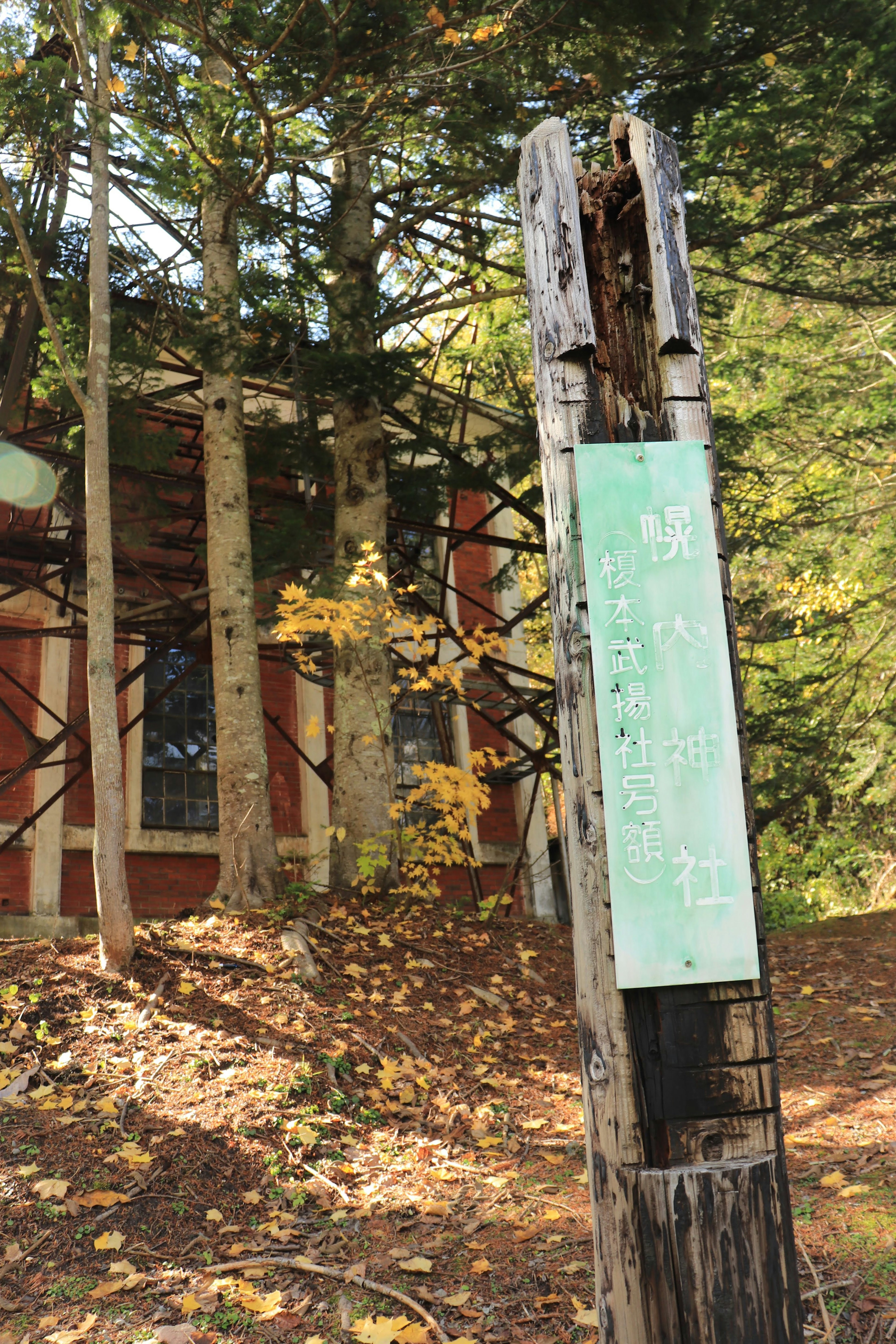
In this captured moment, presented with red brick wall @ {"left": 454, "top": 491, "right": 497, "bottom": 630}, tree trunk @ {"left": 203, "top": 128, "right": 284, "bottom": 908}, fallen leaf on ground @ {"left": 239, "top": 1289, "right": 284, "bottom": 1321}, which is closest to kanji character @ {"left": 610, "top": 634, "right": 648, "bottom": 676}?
fallen leaf on ground @ {"left": 239, "top": 1289, "right": 284, "bottom": 1321}

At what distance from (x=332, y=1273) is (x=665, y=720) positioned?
2650mm

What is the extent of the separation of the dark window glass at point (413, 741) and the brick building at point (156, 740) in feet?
0.08

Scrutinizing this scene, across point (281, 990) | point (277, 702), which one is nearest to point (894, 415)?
point (277, 702)

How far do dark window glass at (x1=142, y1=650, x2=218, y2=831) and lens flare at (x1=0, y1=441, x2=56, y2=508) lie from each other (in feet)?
8.88

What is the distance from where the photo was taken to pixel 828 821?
1777 centimetres

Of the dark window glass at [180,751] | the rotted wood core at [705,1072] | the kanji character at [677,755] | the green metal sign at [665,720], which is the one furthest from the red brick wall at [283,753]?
the rotted wood core at [705,1072]

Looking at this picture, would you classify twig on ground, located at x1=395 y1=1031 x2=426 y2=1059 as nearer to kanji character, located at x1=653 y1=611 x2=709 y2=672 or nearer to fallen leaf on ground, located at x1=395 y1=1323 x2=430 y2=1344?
fallen leaf on ground, located at x1=395 y1=1323 x2=430 y2=1344

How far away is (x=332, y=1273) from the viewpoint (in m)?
3.99

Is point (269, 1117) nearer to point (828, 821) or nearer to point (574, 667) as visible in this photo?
point (574, 667)

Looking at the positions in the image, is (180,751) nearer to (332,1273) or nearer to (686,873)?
(332,1273)

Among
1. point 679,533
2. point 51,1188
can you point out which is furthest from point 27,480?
point 679,533

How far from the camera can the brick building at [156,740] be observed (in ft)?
37.9

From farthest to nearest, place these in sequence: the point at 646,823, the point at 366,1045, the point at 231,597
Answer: the point at 231,597
the point at 366,1045
the point at 646,823

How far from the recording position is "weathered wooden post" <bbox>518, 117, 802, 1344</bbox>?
2.58m
